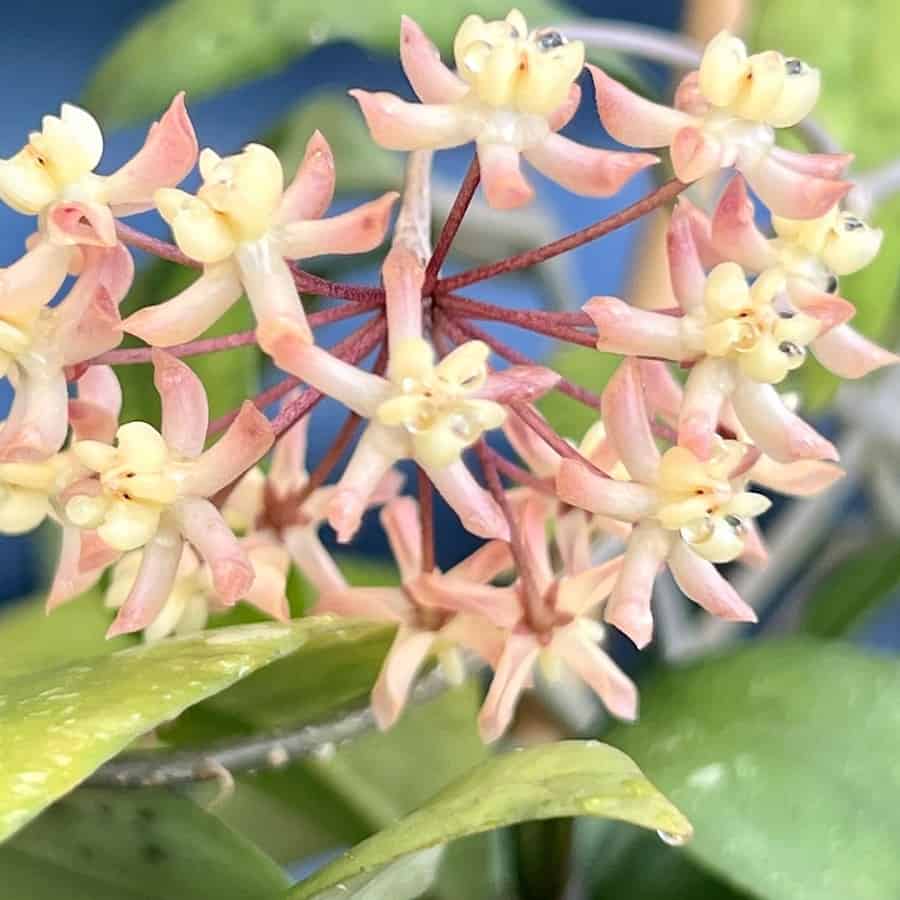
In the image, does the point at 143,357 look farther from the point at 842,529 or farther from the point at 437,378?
the point at 842,529

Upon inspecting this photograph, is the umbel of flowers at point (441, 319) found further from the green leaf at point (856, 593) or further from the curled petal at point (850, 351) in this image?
the green leaf at point (856, 593)

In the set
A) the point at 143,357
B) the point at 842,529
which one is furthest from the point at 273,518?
the point at 842,529

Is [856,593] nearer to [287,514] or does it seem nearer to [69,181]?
[287,514]

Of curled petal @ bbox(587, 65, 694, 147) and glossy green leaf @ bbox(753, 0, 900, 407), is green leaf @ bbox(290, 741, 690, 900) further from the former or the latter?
Answer: glossy green leaf @ bbox(753, 0, 900, 407)

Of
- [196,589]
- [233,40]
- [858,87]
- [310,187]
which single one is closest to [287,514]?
[196,589]

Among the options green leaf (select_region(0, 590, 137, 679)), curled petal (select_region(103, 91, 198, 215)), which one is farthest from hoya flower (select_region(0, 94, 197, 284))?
green leaf (select_region(0, 590, 137, 679))

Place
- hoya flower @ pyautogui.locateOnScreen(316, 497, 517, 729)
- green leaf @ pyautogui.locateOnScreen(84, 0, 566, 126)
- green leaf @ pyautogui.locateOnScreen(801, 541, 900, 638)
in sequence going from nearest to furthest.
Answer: hoya flower @ pyautogui.locateOnScreen(316, 497, 517, 729) < green leaf @ pyautogui.locateOnScreen(84, 0, 566, 126) < green leaf @ pyautogui.locateOnScreen(801, 541, 900, 638)
